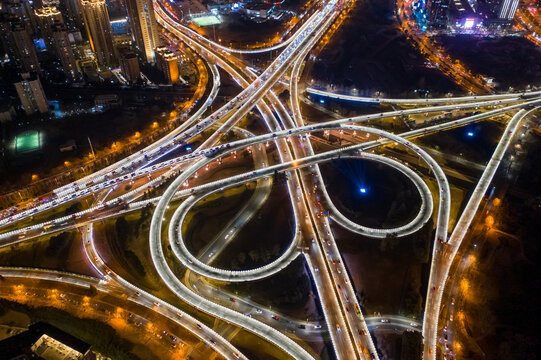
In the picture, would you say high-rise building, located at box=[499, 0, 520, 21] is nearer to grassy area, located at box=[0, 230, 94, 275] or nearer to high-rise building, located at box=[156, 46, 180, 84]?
high-rise building, located at box=[156, 46, 180, 84]

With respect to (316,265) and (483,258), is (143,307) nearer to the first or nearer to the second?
(316,265)

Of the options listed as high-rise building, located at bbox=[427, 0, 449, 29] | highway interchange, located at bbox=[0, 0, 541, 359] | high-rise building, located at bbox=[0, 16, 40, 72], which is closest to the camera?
highway interchange, located at bbox=[0, 0, 541, 359]

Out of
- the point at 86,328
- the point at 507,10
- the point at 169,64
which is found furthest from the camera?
A: the point at 507,10

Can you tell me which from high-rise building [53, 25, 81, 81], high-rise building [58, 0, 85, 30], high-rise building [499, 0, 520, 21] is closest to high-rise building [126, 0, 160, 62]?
high-rise building [53, 25, 81, 81]

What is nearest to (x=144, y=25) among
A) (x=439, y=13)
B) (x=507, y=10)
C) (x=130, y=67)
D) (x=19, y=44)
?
(x=130, y=67)

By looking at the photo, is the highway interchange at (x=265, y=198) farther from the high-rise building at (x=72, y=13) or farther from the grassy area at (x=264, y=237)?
the high-rise building at (x=72, y=13)

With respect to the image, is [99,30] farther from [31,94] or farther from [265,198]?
[265,198]
